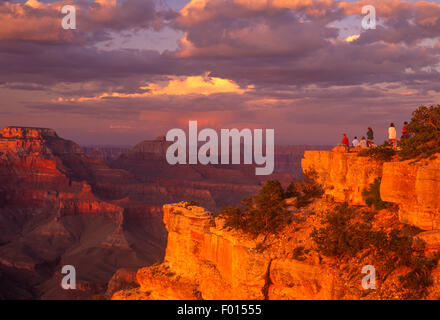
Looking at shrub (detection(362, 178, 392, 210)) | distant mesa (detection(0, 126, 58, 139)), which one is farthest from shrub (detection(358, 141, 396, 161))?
distant mesa (detection(0, 126, 58, 139))

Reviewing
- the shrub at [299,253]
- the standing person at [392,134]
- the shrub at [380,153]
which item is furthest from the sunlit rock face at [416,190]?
the standing person at [392,134]

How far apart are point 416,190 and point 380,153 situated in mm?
4731

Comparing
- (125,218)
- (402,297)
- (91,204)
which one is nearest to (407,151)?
(402,297)

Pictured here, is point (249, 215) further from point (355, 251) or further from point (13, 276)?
point (13, 276)

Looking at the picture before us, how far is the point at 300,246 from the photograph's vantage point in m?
16.9

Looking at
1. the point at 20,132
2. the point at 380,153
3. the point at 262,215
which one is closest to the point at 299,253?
the point at 262,215

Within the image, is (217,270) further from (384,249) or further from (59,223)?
(59,223)

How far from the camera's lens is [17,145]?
377ft

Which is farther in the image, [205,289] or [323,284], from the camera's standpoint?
[205,289]

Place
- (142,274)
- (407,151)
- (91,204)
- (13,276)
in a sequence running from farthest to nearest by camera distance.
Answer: (91,204) < (13,276) < (142,274) < (407,151)

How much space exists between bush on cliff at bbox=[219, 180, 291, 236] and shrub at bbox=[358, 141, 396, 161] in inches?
194

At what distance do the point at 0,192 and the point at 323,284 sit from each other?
3890 inches
